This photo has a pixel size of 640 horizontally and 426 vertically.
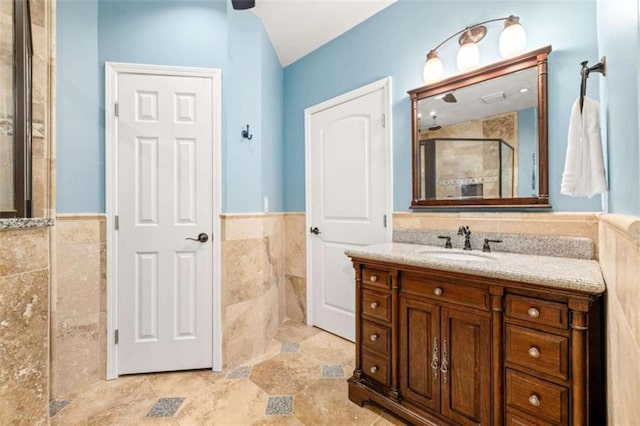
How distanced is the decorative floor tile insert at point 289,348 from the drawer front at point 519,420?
1576 millimetres

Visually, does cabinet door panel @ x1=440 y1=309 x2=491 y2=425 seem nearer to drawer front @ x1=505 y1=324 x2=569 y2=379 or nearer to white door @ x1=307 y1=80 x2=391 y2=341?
drawer front @ x1=505 y1=324 x2=569 y2=379

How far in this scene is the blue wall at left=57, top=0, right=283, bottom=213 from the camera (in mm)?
1934

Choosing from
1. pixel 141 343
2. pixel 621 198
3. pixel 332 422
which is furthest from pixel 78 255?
pixel 621 198

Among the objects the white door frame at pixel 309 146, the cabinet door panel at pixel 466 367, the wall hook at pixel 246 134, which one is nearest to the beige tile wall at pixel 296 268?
the white door frame at pixel 309 146

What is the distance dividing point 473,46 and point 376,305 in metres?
1.64

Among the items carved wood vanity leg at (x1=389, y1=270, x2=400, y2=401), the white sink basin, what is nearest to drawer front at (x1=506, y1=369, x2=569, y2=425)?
carved wood vanity leg at (x1=389, y1=270, x2=400, y2=401)

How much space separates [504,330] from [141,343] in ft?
7.36

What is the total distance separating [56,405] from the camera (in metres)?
1.78

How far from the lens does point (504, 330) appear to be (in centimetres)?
123

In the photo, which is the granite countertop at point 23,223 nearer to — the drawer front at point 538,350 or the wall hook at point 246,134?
the wall hook at point 246,134

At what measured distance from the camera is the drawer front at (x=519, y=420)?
44.9 inches

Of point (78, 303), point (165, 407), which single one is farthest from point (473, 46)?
point (78, 303)

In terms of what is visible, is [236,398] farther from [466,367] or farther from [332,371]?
[466,367]

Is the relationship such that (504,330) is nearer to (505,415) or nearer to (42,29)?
(505,415)
